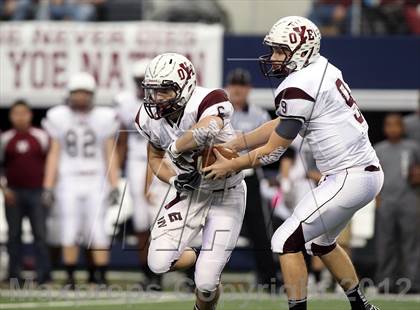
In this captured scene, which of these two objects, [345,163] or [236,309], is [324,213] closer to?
[345,163]

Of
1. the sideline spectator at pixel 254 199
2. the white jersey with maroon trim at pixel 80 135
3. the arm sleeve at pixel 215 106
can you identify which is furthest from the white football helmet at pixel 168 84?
the white jersey with maroon trim at pixel 80 135

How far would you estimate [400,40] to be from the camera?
41.7ft

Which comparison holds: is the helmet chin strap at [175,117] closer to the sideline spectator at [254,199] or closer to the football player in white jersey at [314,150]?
the football player in white jersey at [314,150]

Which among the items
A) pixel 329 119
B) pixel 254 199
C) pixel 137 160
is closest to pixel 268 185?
pixel 137 160

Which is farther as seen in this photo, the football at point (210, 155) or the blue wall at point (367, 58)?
the blue wall at point (367, 58)

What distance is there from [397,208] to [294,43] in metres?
4.22

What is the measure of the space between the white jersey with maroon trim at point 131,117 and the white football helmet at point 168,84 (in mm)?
3444

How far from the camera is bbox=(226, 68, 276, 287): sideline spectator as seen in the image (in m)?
10.1

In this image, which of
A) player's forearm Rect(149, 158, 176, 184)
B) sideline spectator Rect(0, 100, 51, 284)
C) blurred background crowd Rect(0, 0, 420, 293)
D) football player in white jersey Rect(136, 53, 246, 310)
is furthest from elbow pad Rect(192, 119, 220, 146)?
sideline spectator Rect(0, 100, 51, 284)

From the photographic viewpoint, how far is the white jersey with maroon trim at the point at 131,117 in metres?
10.7

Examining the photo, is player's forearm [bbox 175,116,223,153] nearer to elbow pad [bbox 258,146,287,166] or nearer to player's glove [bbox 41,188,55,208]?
elbow pad [bbox 258,146,287,166]

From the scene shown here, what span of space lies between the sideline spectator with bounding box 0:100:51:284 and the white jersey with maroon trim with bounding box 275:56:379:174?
4533mm

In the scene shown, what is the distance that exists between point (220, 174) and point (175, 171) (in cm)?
74

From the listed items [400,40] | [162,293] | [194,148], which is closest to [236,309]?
[162,293]
